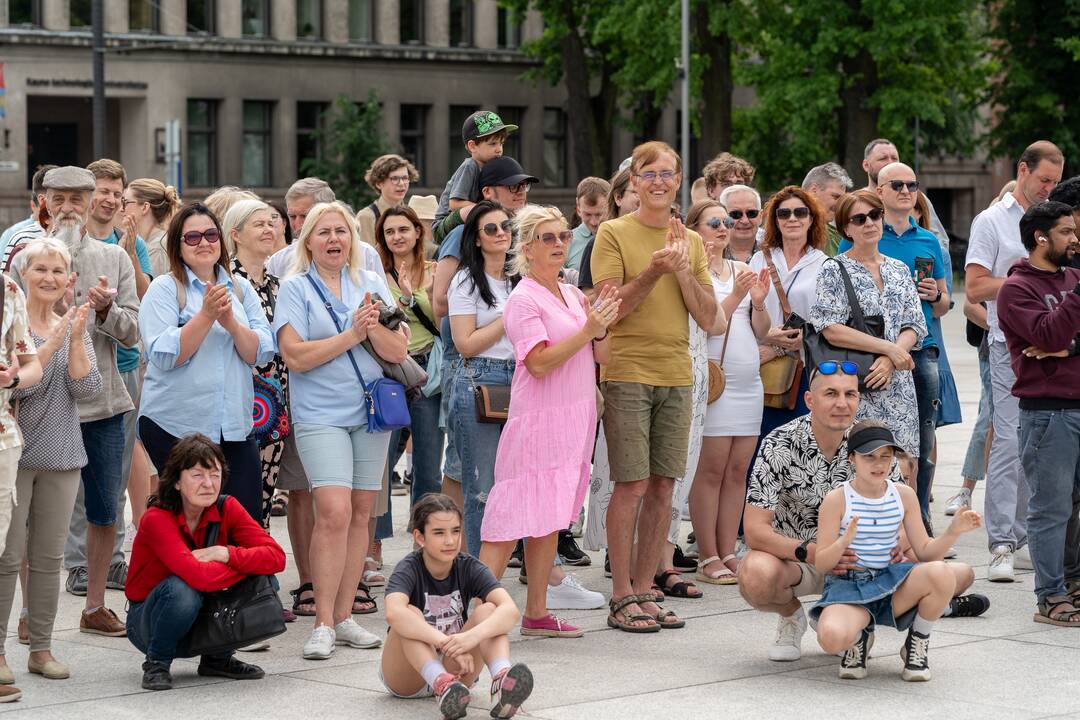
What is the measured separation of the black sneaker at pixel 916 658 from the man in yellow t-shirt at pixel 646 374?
1356 millimetres

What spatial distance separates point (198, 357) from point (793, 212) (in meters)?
3.45

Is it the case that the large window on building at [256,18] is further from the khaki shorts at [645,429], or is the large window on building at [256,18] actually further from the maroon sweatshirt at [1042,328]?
the maroon sweatshirt at [1042,328]

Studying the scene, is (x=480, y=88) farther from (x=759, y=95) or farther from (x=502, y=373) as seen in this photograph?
(x=502, y=373)

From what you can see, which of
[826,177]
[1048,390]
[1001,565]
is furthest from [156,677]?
[826,177]

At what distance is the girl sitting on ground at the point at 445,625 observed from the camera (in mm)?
6238

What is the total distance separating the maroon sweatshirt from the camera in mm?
7895

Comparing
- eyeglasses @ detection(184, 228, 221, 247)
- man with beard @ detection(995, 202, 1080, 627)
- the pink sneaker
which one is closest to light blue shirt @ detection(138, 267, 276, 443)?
eyeglasses @ detection(184, 228, 221, 247)

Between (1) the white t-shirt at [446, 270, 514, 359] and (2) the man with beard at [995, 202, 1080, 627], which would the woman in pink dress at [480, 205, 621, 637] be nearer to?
(1) the white t-shirt at [446, 270, 514, 359]

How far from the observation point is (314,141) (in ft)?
166

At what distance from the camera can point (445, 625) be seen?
668 centimetres

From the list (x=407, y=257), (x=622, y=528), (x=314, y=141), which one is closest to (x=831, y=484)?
(x=622, y=528)

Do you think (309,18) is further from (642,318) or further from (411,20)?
(642,318)

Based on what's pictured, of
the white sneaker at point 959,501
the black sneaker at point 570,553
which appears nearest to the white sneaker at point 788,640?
the black sneaker at point 570,553

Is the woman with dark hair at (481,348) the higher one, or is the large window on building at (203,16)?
the large window on building at (203,16)
